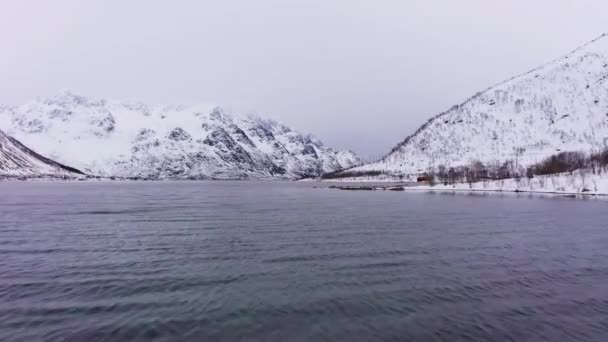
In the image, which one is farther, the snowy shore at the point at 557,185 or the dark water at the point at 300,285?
the snowy shore at the point at 557,185

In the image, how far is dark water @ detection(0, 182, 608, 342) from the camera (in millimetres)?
16297

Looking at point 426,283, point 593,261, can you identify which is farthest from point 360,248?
point 593,261

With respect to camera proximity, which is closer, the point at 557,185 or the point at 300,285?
the point at 300,285

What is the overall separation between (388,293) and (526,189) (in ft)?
502

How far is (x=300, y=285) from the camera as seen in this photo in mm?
22797

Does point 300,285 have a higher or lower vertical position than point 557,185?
lower

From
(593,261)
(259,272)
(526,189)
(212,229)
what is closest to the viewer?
(259,272)

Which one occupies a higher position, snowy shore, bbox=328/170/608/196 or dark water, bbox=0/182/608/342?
snowy shore, bbox=328/170/608/196

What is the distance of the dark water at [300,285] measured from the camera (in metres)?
16.3

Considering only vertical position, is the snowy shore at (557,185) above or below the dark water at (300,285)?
above

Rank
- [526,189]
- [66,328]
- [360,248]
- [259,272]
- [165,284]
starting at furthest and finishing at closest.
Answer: [526,189]
[360,248]
[259,272]
[165,284]
[66,328]

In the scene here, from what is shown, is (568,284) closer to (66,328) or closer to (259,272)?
(259,272)

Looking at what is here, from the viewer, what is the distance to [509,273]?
25984 millimetres

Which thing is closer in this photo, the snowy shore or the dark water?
the dark water
